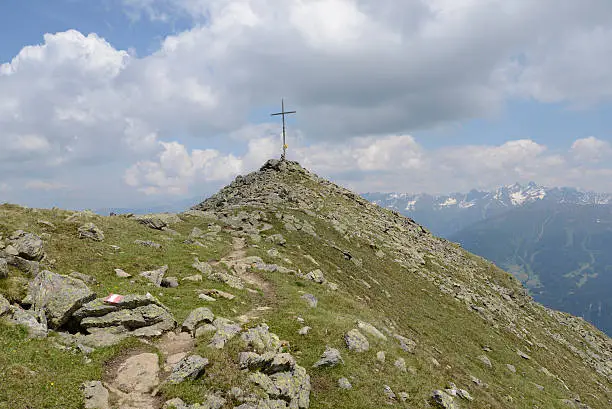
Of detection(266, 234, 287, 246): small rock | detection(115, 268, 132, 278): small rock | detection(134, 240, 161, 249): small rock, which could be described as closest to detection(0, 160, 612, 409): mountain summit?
detection(266, 234, 287, 246): small rock

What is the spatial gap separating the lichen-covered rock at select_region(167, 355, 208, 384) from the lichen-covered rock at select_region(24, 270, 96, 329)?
25.1 ft

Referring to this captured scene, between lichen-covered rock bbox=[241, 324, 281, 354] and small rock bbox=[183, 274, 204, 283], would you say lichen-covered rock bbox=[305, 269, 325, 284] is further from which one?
lichen-covered rock bbox=[241, 324, 281, 354]

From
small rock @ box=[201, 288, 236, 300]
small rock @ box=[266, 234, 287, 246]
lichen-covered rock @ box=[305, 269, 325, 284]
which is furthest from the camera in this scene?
small rock @ box=[266, 234, 287, 246]

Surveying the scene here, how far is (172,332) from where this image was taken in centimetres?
2219

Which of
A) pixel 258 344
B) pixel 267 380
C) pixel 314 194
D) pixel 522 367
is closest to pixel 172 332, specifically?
pixel 258 344

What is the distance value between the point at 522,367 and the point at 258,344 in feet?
125

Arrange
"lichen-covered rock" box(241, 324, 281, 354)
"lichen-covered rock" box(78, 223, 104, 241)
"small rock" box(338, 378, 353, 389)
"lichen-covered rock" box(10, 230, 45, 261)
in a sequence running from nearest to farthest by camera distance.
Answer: "lichen-covered rock" box(241, 324, 281, 354), "small rock" box(338, 378, 353, 389), "lichen-covered rock" box(10, 230, 45, 261), "lichen-covered rock" box(78, 223, 104, 241)

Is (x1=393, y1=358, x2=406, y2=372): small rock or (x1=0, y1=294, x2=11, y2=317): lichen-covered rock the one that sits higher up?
(x1=0, y1=294, x2=11, y2=317): lichen-covered rock

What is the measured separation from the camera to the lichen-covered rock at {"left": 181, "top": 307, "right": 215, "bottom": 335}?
22.4 m

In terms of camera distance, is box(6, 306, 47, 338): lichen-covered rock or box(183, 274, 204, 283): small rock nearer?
box(6, 306, 47, 338): lichen-covered rock

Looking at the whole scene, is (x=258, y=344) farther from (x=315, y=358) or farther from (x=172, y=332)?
(x=172, y=332)

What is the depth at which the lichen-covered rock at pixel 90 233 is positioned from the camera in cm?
3500

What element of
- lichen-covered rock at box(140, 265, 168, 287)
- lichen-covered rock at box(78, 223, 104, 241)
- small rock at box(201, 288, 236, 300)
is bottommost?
small rock at box(201, 288, 236, 300)

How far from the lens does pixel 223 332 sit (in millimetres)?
21562
